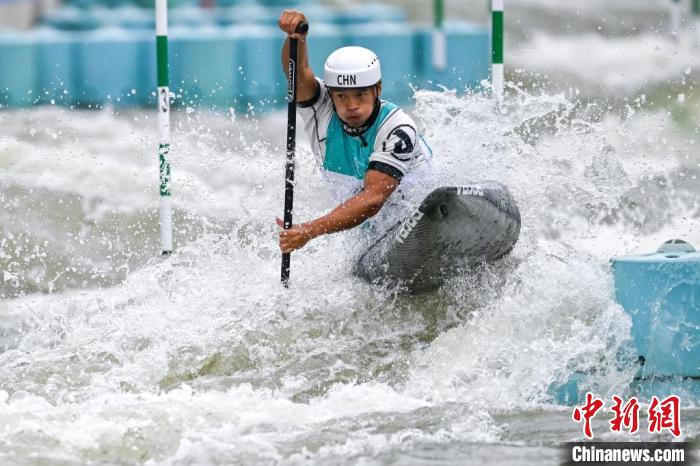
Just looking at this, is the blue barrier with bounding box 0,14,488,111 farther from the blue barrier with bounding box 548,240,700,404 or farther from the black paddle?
the blue barrier with bounding box 548,240,700,404

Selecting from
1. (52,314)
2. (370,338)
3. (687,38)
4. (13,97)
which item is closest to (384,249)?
(370,338)

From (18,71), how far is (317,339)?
294 inches

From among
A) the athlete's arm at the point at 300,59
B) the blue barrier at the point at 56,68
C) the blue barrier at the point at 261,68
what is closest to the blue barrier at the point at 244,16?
the blue barrier at the point at 261,68

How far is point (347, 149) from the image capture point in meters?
6.43

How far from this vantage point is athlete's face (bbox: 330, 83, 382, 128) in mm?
6148

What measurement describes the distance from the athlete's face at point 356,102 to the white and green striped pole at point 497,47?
1403 mm

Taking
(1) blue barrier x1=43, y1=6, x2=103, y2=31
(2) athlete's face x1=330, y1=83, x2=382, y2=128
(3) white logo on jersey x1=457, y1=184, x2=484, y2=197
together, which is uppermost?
(1) blue barrier x1=43, y1=6, x2=103, y2=31

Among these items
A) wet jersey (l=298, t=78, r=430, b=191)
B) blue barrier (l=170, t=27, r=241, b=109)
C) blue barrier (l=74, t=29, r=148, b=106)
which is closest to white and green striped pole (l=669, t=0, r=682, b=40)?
blue barrier (l=170, t=27, r=241, b=109)

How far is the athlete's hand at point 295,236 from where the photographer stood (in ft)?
19.7

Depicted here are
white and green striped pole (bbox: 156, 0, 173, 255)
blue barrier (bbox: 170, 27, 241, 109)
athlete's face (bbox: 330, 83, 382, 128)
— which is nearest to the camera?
athlete's face (bbox: 330, 83, 382, 128)

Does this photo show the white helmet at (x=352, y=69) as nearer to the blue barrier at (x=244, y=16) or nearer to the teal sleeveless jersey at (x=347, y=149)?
the teal sleeveless jersey at (x=347, y=149)

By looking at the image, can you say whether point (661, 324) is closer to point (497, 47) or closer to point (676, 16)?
point (497, 47)

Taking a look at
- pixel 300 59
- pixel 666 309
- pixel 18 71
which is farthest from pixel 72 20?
pixel 666 309

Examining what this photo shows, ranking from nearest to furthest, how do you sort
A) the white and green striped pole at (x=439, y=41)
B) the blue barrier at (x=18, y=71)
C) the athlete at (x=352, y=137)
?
1. the athlete at (x=352, y=137)
2. the blue barrier at (x=18, y=71)
3. the white and green striped pole at (x=439, y=41)
